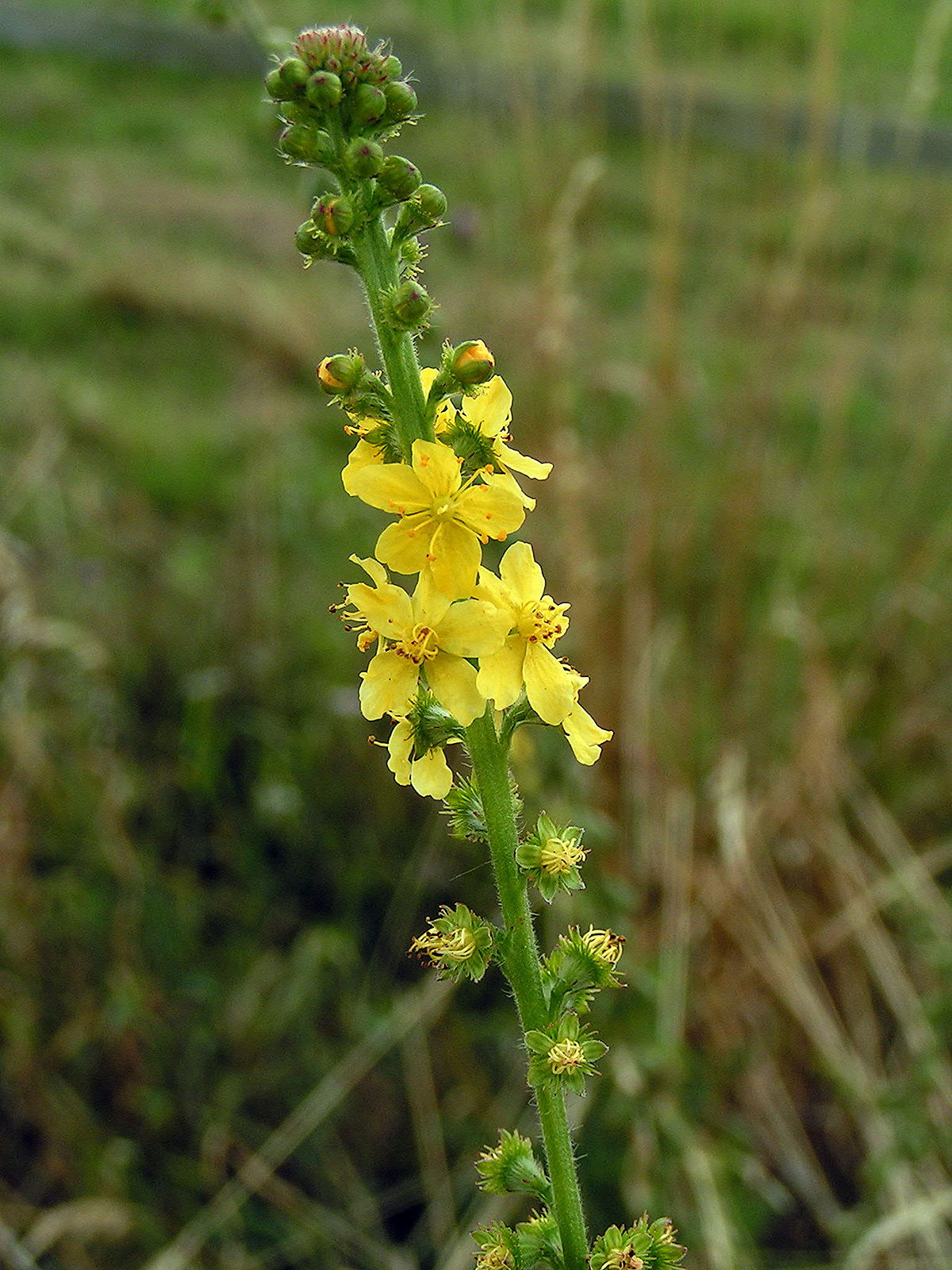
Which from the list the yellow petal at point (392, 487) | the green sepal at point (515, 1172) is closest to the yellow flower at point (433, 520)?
the yellow petal at point (392, 487)

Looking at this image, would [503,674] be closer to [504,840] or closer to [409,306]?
[504,840]

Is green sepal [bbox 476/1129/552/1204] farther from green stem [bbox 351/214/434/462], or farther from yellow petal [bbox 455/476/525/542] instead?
green stem [bbox 351/214/434/462]

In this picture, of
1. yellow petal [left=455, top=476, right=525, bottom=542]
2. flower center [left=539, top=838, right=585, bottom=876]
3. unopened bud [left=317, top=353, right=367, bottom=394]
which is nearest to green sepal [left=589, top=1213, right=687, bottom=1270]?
flower center [left=539, top=838, right=585, bottom=876]

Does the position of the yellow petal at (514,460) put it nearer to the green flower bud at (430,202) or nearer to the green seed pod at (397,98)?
the green flower bud at (430,202)

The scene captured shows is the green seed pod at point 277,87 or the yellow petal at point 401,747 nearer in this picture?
the green seed pod at point 277,87

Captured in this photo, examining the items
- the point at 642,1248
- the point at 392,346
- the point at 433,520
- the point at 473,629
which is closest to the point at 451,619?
the point at 473,629

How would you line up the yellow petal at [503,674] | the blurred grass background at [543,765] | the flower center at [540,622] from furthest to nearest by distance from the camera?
the blurred grass background at [543,765] → the flower center at [540,622] → the yellow petal at [503,674]
